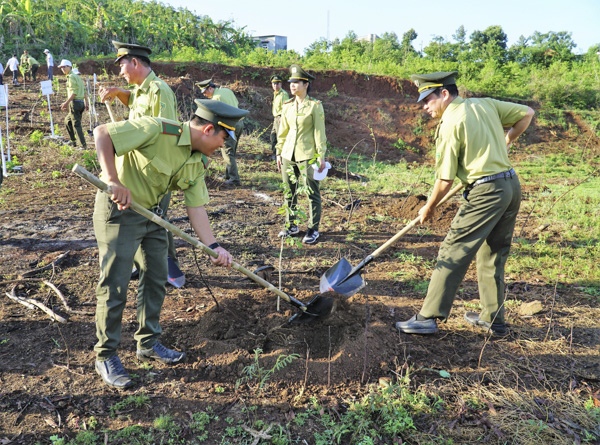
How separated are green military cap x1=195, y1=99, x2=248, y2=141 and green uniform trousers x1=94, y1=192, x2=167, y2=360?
0.81 metres

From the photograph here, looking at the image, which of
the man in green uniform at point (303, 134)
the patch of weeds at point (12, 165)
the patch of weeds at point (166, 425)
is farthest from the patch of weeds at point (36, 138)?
the patch of weeds at point (166, 425)

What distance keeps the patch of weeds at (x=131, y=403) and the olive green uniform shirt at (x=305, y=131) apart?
11.4ft

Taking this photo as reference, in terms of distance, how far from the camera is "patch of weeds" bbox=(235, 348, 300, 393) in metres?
2.86

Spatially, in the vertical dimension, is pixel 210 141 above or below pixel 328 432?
above

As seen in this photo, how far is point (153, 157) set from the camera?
264cm

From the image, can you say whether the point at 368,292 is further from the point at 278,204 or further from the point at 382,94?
the point at 382,94

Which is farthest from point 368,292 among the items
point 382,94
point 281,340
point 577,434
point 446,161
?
point 382,94

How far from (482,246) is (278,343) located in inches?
76.4

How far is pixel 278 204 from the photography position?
24.1 ft

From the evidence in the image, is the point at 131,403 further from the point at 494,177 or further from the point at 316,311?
the point at 494,177

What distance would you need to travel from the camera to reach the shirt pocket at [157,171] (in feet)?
8.71

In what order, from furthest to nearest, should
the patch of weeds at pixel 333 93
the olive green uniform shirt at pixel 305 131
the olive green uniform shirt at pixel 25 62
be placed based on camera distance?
the patch of weeds at pixel 333 93, the olive green uniform shirt at pixel 25 62, the olive green uniform shirt at pixel 305 131

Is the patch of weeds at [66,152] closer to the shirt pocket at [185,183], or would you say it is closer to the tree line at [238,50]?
the shirt pocket at [185,183]

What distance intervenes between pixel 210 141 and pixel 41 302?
2539 millimetres
